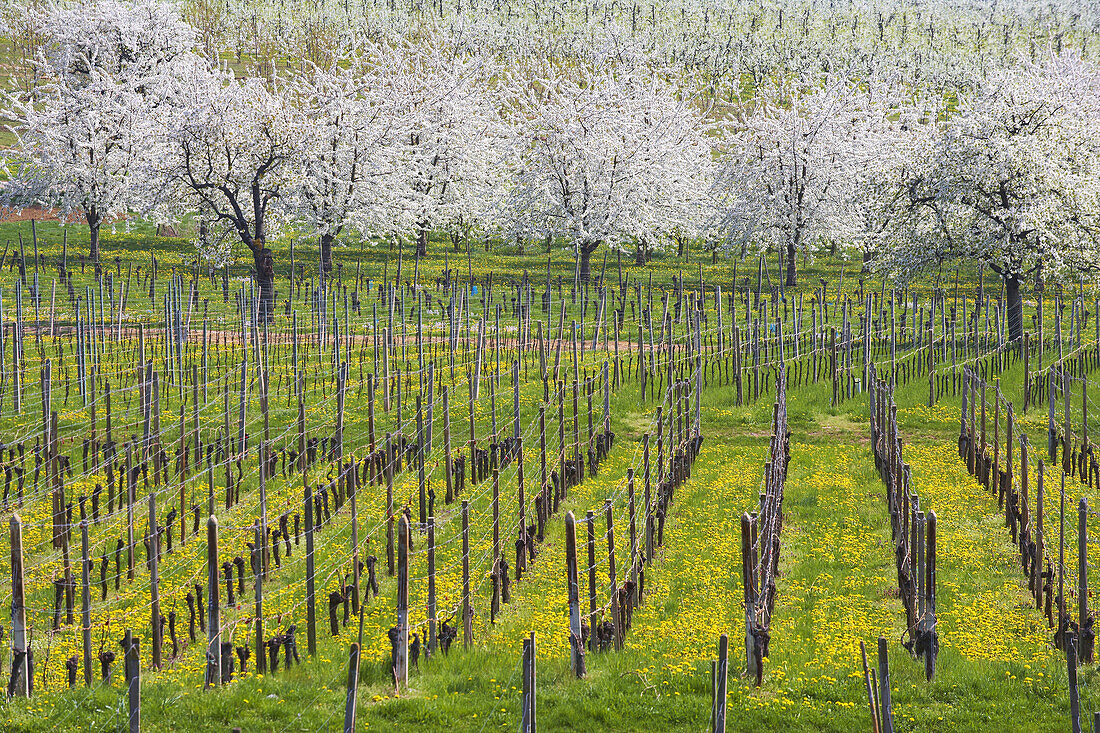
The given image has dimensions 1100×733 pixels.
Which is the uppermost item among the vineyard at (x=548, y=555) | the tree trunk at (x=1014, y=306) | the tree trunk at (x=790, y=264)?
the tree trunk at (x=790, y=264)

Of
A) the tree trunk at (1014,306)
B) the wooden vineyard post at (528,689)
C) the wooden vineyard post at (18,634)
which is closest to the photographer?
the wooden vineyard post at (528,689)

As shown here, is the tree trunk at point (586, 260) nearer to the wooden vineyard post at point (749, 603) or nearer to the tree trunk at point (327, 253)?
the tree trunk at point (327, 253)

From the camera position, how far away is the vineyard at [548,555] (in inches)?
428

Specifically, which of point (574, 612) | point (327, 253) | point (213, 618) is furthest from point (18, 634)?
point (327, 253)

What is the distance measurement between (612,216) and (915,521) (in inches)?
1406

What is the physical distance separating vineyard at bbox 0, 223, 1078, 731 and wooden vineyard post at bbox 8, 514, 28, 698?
0.03m

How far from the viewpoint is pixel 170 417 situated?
2278cm

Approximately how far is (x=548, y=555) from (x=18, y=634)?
6932mm

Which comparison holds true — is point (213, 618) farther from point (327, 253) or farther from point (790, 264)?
point (790, 264)

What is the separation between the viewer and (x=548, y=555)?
15.6 metres

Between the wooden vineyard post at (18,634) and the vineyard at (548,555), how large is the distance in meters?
0.03

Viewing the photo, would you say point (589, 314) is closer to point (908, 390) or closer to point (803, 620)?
point (908, 390)

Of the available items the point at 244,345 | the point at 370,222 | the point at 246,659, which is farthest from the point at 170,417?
the point at 370,222

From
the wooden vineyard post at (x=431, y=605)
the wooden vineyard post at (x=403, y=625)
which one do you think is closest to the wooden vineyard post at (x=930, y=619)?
the wooden vineyard post at (x=431, y=605)
